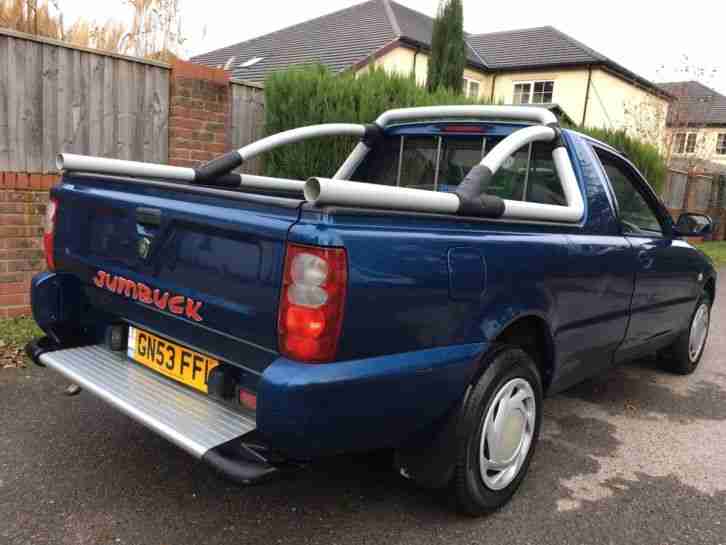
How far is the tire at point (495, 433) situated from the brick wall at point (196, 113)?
4.26 meters

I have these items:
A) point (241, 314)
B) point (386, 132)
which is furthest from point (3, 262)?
point (241, 314)

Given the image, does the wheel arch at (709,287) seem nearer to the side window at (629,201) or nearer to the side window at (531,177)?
the side window at (629,201)

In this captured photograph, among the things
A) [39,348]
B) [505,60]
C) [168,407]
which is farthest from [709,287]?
[505,60]

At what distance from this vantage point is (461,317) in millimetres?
2395

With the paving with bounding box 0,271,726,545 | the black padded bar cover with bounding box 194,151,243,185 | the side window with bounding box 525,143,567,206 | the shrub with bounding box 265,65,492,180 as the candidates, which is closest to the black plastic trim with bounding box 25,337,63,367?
the paving with bounding box 0,271,726,545

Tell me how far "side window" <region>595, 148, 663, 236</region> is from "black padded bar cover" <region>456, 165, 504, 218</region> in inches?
55.3

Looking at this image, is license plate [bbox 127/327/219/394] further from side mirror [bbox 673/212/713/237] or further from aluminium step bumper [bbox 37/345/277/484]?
side mirror [bbox 673/212/713/237]

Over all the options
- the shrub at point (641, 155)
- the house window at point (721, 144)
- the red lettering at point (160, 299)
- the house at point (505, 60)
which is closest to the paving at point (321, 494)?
the red lettering at point (160, 299)

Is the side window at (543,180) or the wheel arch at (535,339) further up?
the side window at (543,180)

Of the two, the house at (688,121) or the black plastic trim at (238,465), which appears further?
the house at (688,121)

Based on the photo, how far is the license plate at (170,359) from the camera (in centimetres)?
247

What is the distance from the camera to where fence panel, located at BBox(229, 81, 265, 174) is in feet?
20.8

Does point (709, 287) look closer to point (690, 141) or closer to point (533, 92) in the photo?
point (690, 141)

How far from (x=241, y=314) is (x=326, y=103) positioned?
4615 millimetres
